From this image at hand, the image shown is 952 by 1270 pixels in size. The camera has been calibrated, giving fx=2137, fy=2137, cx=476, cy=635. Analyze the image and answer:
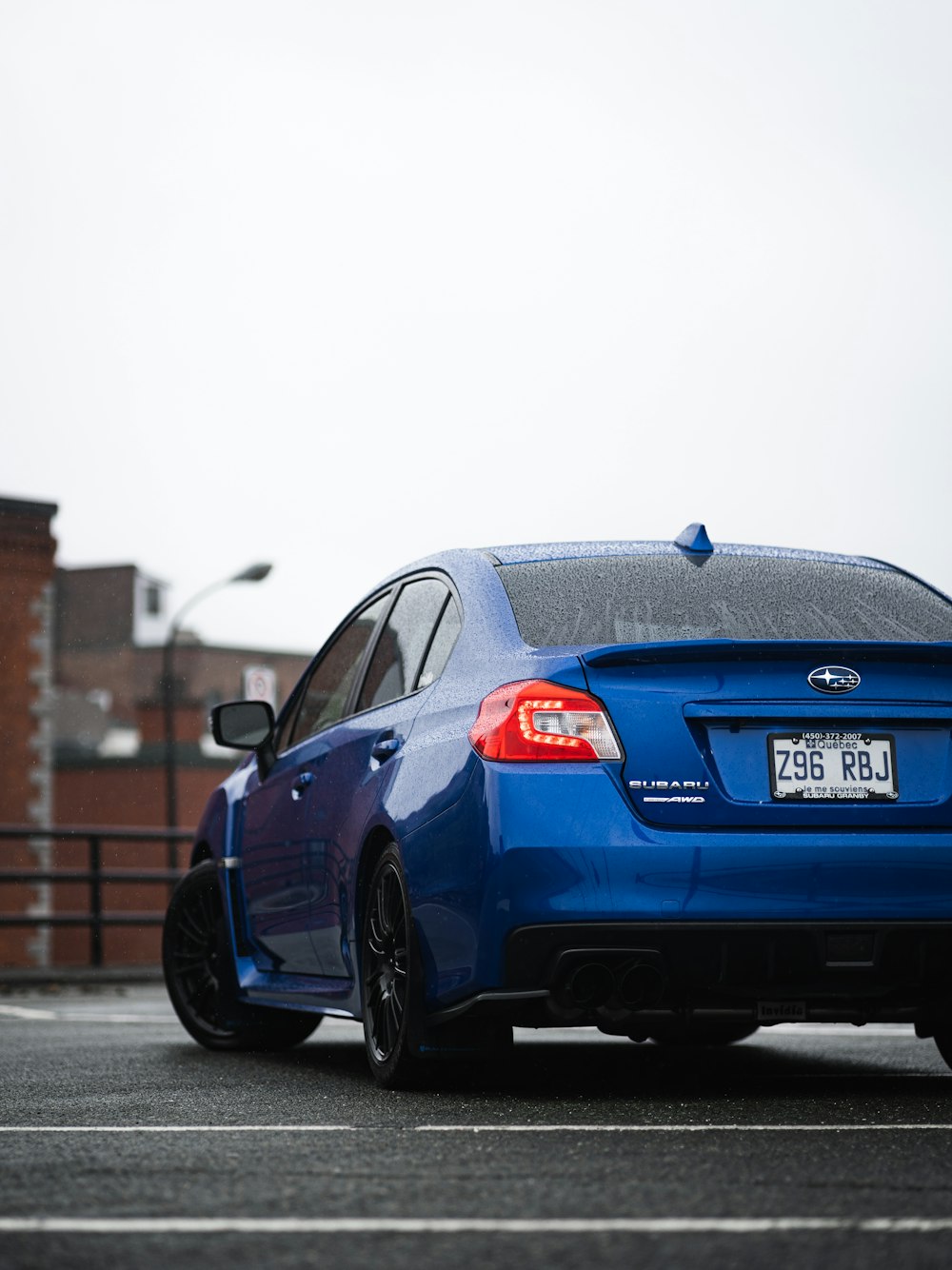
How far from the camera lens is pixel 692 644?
5.72 m

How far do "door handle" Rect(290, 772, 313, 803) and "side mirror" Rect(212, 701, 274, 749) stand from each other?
62 cm

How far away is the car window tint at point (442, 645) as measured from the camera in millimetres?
6349

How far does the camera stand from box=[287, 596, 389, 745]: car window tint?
7492 millimetres

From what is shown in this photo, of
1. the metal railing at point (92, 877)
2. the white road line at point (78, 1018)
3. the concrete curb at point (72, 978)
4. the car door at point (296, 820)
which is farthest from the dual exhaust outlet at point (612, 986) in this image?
the metal railing at point (92, 877)

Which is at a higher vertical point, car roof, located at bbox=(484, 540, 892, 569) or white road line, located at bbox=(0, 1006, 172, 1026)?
car roof, located at bbox=(484, 540, 892, 569)

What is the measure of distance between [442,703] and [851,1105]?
1582mm

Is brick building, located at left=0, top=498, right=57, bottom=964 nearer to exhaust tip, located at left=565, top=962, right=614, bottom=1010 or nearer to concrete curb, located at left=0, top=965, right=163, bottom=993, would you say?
concrete curb, located at left=0, top=965, right=163, bottom=993

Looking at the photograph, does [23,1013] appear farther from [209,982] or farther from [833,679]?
[833,679]

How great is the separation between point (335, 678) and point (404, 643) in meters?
0.92

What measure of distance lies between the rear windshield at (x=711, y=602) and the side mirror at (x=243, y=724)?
2.04 meters

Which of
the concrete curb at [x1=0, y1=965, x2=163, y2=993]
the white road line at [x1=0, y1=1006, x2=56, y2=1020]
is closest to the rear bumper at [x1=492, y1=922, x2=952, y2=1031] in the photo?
the white road line at [x1=0, y1=1006, x2=56, y2=1020]

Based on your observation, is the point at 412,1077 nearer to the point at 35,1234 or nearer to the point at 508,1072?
the point at 508,1072

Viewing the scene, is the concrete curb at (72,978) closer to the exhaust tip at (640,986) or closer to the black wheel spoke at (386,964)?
the black wheel spoke at (386,964)

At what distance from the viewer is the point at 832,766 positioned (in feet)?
18.6
